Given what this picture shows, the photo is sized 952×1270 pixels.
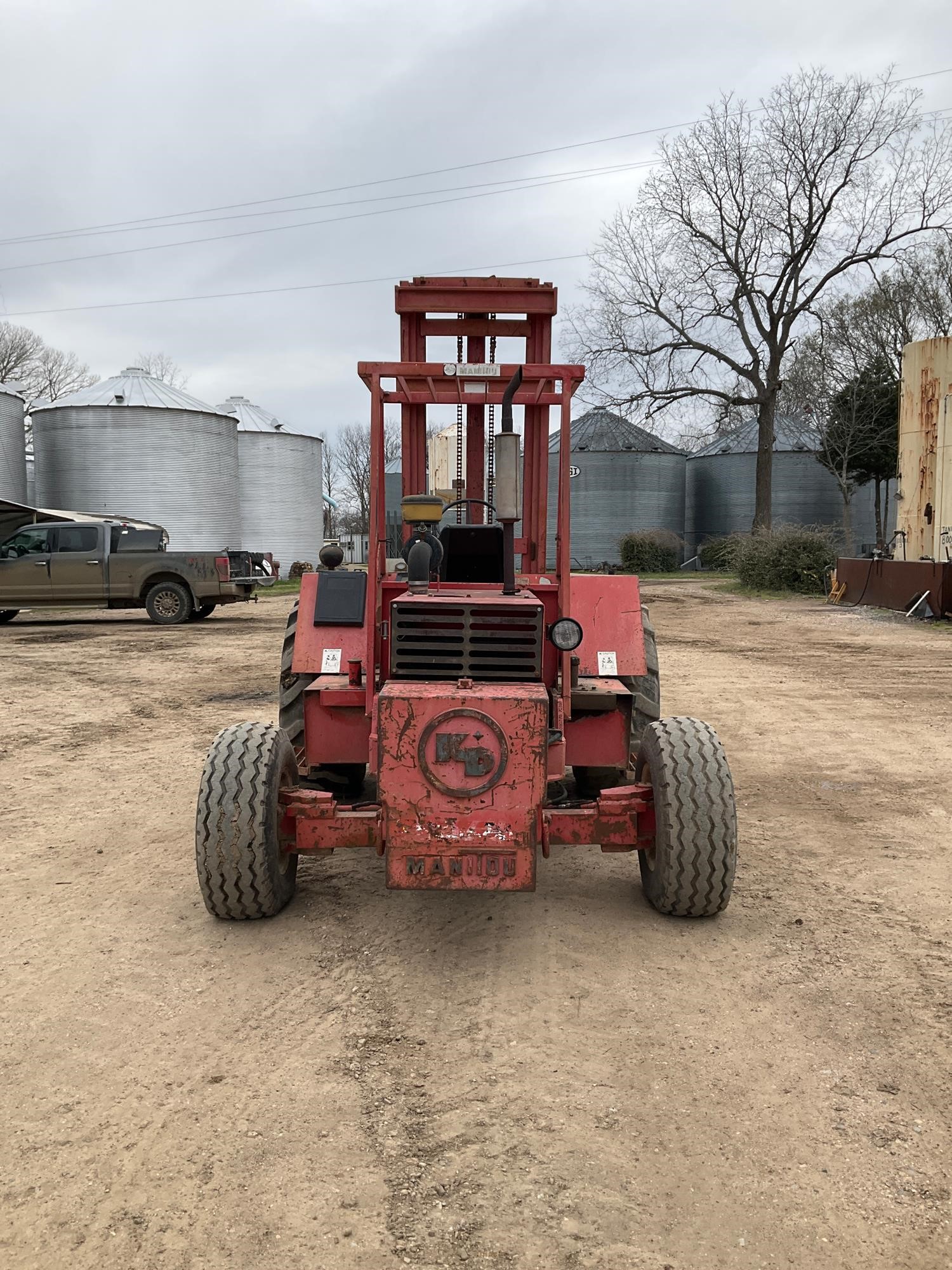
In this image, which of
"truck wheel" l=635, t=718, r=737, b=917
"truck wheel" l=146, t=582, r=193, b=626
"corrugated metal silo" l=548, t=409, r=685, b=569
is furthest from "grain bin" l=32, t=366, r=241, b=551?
"truck wheel" l=635, t=718, r=737, b=917

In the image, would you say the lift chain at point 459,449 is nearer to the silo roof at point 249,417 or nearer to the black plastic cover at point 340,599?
the black plastic cover at point 340,599

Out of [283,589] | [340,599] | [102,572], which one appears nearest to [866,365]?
[283,589]

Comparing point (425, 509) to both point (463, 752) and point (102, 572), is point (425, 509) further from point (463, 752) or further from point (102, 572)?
point (102, 572)

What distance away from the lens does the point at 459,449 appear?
6.45m

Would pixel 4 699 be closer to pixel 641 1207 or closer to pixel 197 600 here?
pixel 197 600

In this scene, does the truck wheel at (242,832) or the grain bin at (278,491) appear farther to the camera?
the grain bin at (278,491)

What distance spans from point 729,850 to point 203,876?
83.0 inches

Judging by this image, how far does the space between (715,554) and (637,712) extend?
3380cm

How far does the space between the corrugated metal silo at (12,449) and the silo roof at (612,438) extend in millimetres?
19227

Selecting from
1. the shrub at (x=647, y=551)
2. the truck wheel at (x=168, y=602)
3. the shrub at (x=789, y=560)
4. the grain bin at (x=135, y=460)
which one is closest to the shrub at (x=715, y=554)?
the shrub at (x=647, y=551)

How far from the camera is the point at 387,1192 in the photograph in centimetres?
263

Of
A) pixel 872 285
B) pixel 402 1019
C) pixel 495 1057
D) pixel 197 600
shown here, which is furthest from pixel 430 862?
pixel 872 285

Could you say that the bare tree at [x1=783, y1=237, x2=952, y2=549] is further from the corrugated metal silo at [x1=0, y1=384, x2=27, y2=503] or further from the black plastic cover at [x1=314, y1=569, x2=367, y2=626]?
the black plastic cover at [x1=314, y1=569, x2=367, y2=626]

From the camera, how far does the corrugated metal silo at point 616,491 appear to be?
4044 cm
